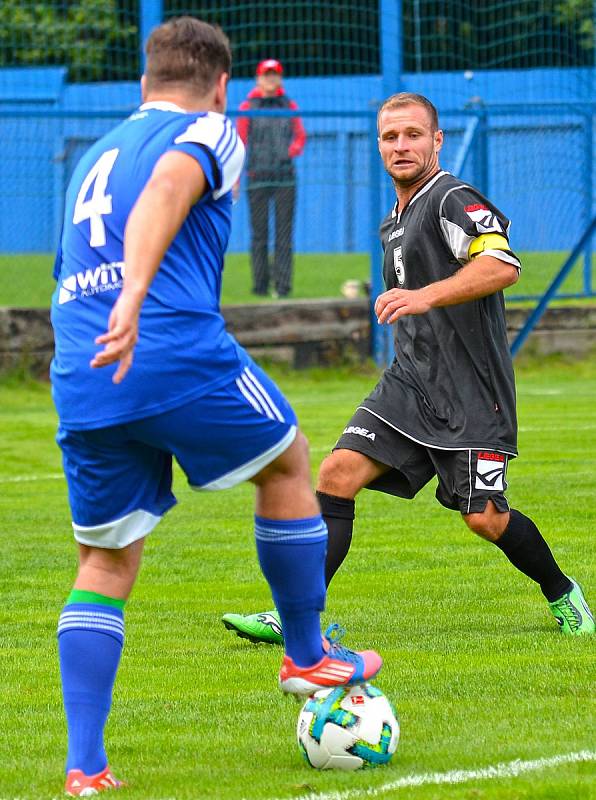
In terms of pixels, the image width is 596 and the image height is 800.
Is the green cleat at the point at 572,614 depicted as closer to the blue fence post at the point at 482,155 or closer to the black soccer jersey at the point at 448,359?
the black soccer jersey at the point at 448,359

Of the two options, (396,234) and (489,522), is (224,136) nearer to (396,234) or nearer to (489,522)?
(396,234)

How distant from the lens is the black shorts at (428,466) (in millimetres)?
5777

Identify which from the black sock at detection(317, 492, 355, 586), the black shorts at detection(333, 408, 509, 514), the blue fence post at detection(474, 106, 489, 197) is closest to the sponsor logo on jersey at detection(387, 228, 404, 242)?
the black shorts at detection(333, 408, 509, 514)

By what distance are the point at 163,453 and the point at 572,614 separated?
2447 millimetres

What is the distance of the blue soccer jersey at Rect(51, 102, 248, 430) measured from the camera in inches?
147

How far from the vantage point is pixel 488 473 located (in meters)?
5.78

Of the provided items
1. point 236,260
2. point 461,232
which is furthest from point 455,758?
point 236,260

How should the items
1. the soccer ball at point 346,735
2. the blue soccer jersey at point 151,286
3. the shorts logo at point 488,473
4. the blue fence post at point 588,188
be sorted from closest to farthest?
1. the blue soccer jersey at point 151,286
2. the soccer ball at point 346,735
3. the shorts logo at point 488,473
4. the blue fence post at point 588,188

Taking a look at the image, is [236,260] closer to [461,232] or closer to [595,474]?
[595,474]

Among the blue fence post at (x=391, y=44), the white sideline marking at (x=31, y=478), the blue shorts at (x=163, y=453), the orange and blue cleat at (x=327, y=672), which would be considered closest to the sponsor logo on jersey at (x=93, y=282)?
the blue shorts at (x=163, y=453)

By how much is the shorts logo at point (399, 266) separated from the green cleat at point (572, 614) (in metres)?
1.36

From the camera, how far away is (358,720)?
4.15m

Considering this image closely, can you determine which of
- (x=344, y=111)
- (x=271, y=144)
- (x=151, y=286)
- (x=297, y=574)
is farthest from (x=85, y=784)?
(x=344, y=111)

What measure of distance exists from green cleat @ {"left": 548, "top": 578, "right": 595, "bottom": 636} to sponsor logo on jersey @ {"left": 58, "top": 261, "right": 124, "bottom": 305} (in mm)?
2746
